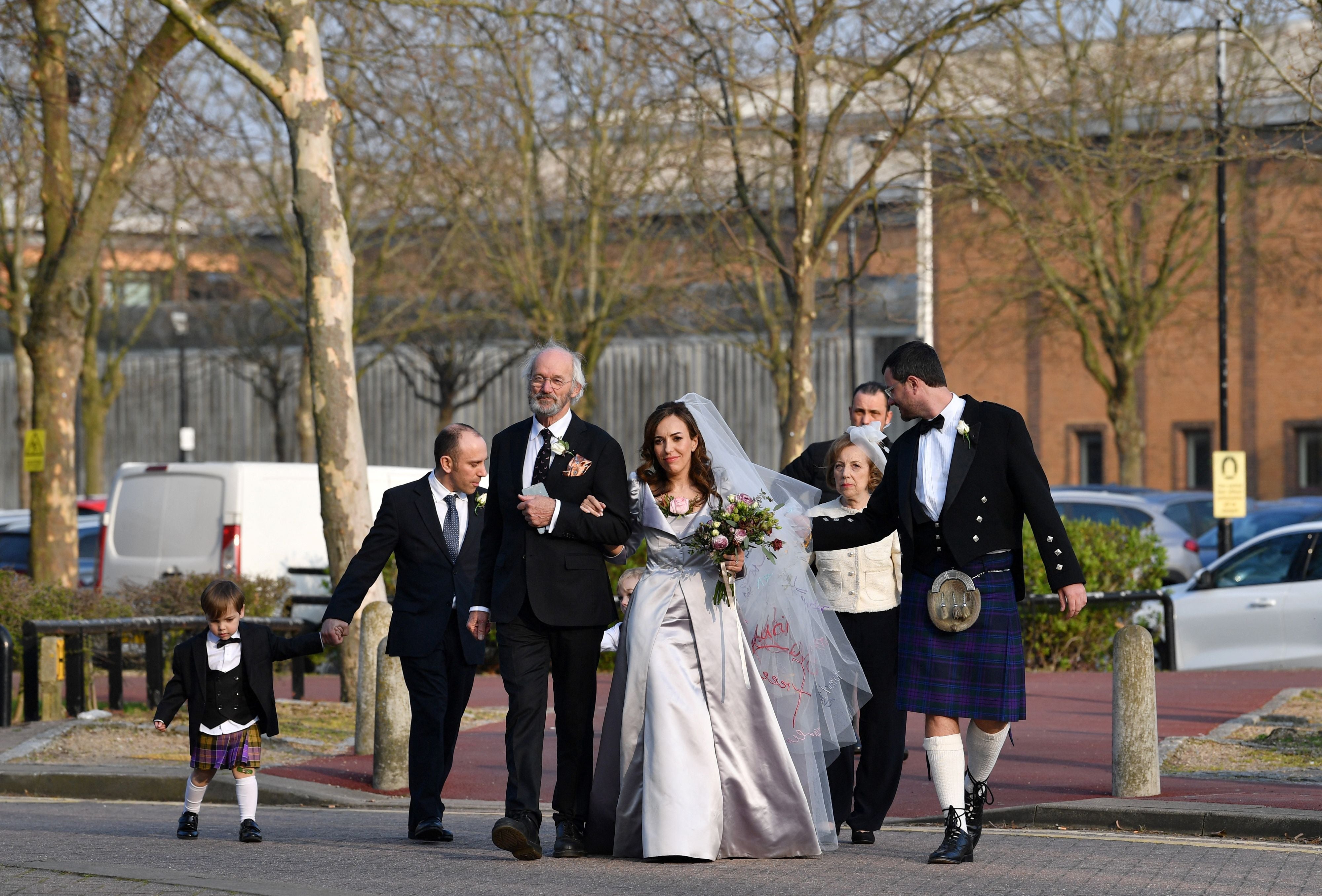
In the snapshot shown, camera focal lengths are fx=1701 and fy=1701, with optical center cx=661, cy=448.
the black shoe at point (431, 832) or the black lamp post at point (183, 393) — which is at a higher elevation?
the black lamp post at point (183, 393)

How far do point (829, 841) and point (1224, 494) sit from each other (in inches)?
662

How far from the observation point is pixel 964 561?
262 inches

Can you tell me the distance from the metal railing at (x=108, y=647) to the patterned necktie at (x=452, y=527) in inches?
197

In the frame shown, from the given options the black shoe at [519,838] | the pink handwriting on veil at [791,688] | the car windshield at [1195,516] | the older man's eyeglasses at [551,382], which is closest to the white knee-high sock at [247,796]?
the black shoe at [519,838]

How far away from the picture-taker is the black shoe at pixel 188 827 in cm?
776

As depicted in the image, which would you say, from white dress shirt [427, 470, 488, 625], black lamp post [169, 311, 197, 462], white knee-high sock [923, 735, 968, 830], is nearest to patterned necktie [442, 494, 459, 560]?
white dress shirt [427, 470, 488, 625]

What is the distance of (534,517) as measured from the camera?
6660 mm

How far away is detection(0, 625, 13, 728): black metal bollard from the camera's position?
12.5m

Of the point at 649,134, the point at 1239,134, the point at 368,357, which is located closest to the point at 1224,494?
the point at 1239,134

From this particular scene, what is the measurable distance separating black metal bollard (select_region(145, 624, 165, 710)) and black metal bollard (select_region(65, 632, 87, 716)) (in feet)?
1.97

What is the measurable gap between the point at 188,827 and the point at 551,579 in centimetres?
230

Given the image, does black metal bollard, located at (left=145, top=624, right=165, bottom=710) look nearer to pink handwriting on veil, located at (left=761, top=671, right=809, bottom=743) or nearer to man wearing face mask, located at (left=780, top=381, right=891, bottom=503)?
man wearing face mask, located at (left=780, top=381, right=891, bottom=503)

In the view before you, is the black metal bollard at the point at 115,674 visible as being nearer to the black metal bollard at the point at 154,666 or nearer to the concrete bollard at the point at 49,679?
the black metal bollard at the point at 154,666

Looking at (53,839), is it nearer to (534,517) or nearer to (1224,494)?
(534,517)
